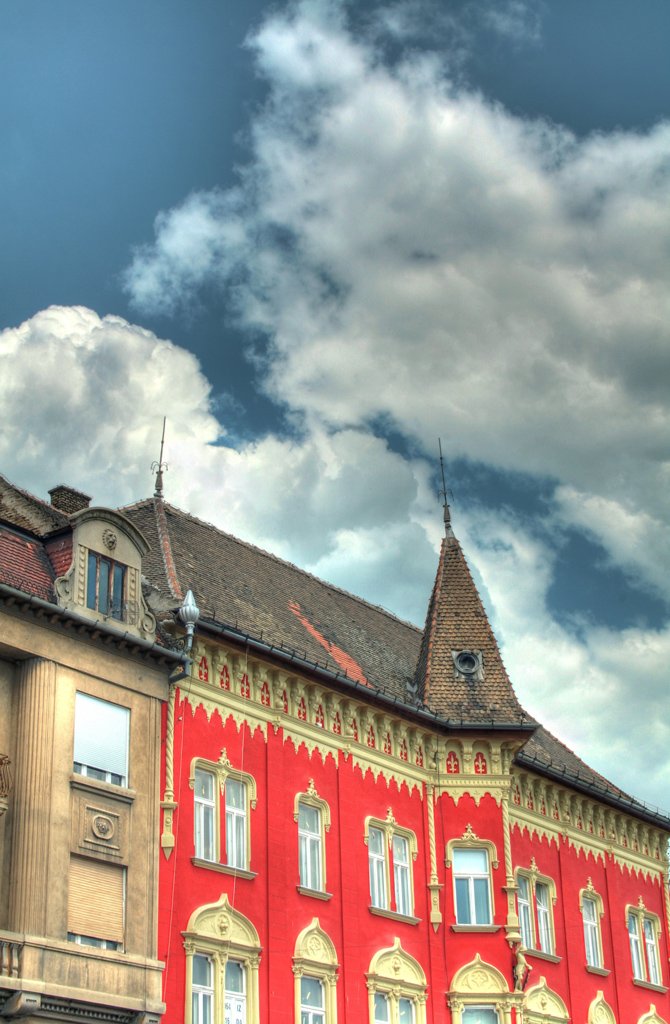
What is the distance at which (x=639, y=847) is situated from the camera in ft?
155

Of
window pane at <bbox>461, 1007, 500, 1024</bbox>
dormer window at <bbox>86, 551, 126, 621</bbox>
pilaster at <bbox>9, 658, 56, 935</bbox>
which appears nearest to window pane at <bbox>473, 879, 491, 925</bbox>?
window pane at <bbox>461, 1007, 500, 1024</bbox>

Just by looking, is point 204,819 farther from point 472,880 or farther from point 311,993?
point 472,880

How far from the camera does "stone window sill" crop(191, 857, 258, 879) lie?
31.5 metres

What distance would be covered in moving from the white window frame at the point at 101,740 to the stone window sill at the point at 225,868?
2.42 metres

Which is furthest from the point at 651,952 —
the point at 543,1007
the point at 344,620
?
the point at 344,620

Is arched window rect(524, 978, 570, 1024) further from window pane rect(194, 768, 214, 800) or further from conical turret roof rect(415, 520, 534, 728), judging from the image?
window pane rect(194, 768, 214, 800)

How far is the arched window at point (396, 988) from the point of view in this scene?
35188 millimetres

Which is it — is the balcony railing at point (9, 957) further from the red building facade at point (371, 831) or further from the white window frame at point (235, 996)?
the white window frame at point (235, 996)

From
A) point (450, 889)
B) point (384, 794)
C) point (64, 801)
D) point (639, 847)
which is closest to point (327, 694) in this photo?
point (384, 794)

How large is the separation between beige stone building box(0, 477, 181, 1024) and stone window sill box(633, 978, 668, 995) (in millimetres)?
19711

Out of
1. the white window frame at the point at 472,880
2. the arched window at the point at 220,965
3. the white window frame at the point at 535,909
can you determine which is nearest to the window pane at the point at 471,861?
the white window frame at the point at 472,880

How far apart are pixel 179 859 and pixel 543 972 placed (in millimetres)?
13334

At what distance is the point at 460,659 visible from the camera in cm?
4131

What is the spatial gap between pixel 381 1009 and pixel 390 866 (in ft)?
11.2
